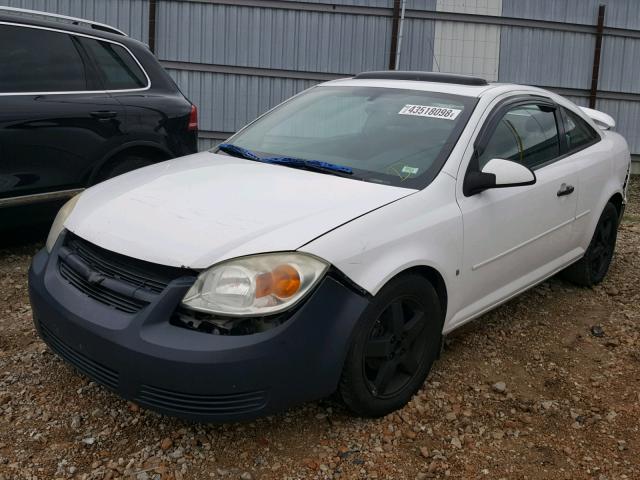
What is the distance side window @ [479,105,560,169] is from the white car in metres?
0.01

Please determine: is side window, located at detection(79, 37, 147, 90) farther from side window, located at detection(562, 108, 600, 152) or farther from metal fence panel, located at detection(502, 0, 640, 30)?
metal fence panel, located at detection(502, 0, 640, 30)

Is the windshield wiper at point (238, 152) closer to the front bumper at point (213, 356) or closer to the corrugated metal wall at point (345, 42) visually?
the front bumper at point (213, 356)

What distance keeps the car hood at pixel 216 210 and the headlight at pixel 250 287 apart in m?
0.04

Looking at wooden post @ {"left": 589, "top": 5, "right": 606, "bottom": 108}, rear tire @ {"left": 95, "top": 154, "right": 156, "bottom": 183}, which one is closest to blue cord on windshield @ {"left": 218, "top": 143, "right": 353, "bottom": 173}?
rear tire @ {"left": 95, "top": 154, "right": 156, "bottom": 183}

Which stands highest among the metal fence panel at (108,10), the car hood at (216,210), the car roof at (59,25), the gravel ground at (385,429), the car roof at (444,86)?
the metal fence panel at (108,10)

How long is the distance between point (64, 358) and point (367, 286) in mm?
1259

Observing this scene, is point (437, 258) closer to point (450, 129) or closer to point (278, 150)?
point (450, 129)

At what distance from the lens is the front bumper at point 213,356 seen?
2.38 meters

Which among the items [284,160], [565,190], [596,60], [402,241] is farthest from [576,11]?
[402,241]

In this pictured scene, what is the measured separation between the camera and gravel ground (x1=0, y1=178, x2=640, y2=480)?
2652 mm

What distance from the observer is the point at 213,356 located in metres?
2.36

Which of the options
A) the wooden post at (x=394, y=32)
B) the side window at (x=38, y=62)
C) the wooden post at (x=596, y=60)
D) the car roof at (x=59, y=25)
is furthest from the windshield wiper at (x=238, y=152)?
the wooden post at (x=596, y=60)

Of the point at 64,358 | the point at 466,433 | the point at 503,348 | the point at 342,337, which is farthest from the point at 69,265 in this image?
the point at 503,348

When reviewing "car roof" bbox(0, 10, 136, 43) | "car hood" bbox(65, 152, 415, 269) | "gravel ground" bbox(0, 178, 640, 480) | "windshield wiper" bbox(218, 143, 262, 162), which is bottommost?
"gravel ground" bbox(0, 178, 640, 480)
